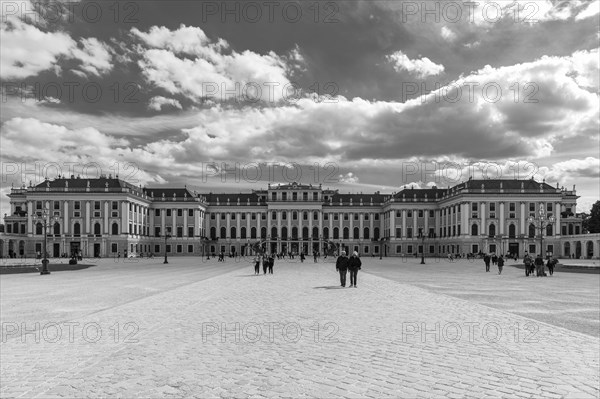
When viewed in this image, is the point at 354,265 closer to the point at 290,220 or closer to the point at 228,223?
the point at 290,220

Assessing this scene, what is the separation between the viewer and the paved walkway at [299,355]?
25.7ft

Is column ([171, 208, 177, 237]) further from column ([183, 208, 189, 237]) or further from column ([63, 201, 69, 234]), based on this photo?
column ([63, 201, 69, 234])

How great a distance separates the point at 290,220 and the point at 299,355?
113 meters

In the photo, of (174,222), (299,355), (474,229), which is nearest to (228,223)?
(174,222)

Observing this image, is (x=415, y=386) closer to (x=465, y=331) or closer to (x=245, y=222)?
(x=465, y=331)

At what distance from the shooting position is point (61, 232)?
9769 cm

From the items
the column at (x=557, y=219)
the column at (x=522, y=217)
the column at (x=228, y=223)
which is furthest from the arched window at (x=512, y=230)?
the column at (x=228, y=223)

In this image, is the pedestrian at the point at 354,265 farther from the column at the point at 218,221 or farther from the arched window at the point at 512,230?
the column at the point at 218,221

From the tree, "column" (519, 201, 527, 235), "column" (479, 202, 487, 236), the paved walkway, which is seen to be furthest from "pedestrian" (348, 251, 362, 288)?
the tree

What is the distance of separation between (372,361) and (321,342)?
6.20 feet

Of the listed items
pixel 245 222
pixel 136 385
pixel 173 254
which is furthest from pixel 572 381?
pixel 245 222

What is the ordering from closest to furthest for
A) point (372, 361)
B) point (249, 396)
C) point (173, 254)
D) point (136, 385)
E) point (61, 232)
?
point (249, 396) → point (136, 385) → point (372, 361) → point (61, 232) → point (173, 254)

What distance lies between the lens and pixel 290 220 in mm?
122562

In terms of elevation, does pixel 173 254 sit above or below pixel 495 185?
below
